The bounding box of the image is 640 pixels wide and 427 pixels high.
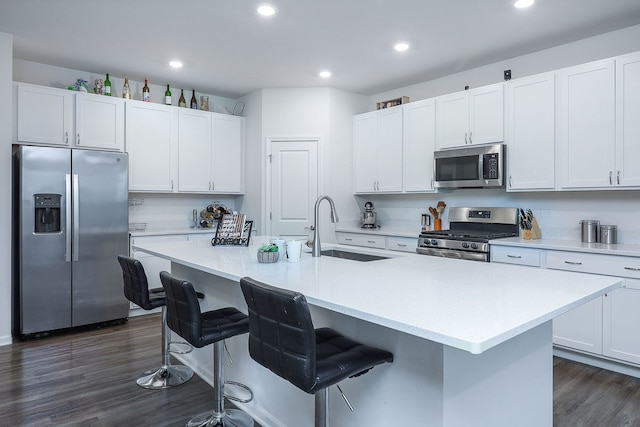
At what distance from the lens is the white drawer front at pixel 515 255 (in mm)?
3342

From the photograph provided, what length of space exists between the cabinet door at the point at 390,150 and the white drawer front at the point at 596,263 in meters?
1.91

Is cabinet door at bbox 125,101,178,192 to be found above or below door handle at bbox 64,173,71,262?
above

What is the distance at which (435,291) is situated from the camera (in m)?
1.56

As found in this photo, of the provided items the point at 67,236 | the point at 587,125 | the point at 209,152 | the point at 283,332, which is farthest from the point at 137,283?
the point at 587,125

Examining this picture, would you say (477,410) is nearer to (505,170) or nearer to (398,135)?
(505,170)

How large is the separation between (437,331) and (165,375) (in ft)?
7.79

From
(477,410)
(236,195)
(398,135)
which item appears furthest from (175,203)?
(477,410)

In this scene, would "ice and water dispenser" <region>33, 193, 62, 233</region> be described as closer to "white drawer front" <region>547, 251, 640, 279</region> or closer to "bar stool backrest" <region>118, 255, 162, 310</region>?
"bar stool backrest" <region>118, 255, 162, 310</region>

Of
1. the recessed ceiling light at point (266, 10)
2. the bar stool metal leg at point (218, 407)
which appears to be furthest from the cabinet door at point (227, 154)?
the bar stool metal leg at point (218, 407)

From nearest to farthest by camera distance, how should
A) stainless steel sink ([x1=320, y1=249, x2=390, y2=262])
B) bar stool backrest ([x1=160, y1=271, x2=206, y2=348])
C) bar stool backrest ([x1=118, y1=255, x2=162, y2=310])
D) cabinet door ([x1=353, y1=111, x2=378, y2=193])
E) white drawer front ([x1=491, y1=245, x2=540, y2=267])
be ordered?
1. bar stool backrest ([x1=160, y1=271, x2=206, y2=348])
2. bar stool backrest ([x1=118, y1=255, x2=162, y2=310])
3. stainless steel sink ([x1=320, y1=249, x2=390, y2=262])
4. white drawer front ([x1=491, y1=245, x2=540, y2=267])
5. cabinet door ([x1=353, y1=111, x2=378, y2=193])

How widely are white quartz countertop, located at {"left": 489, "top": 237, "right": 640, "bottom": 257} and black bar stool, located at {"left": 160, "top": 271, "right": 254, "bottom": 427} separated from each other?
239 centimetres

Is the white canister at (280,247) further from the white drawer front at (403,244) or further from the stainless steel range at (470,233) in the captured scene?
the white drawer front at (403,244)

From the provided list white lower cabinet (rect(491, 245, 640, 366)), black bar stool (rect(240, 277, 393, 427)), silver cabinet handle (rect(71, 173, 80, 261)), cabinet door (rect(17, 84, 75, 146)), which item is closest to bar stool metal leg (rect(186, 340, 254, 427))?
black bar stool (rect(240, 277, 393, 427))

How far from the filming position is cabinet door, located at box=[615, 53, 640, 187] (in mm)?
3020
